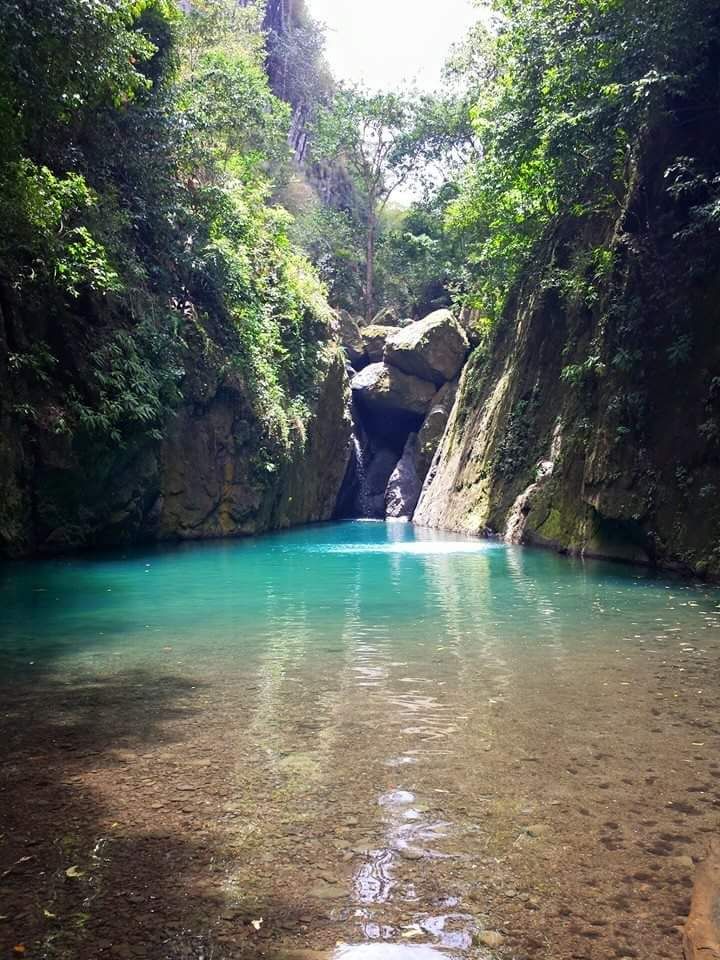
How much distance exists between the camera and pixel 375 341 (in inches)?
1394

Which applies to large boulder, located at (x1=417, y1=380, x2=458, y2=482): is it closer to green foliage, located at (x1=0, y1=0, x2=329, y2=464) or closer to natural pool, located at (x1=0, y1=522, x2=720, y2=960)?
green foliage, located at (x1=0, y1=0, x2=329, y2=464)

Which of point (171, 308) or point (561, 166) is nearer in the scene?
point (561, 166)

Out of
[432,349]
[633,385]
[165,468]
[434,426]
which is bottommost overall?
[165,468]

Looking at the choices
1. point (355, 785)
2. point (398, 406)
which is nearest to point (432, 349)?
point (398, 406)

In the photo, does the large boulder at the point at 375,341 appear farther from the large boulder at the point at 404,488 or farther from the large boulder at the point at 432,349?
the large boulder at the point at 404,488

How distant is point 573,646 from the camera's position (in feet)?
20.9

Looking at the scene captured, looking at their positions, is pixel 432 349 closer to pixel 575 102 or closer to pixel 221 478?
pixel 221 478

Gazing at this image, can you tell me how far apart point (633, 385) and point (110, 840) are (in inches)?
454

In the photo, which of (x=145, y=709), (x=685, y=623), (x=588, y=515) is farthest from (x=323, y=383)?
(x=145, y=709)

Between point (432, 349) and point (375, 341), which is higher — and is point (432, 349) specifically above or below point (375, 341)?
below

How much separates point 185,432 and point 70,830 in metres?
16.2

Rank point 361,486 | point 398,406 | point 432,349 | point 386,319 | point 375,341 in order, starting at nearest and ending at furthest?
point 432,349 → point 398,406 → point 361,486 → point 375,341 → point 386,319

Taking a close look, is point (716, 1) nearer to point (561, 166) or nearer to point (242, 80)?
point (561, 166)

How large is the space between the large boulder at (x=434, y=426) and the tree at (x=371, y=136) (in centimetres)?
1103
